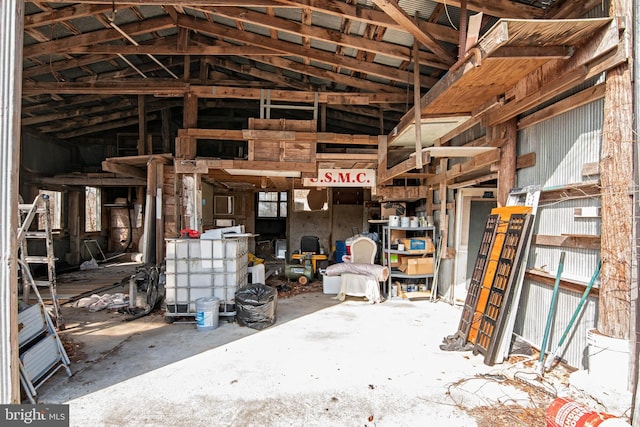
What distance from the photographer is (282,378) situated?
11.4 feet

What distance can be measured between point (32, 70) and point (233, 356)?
6417 mm

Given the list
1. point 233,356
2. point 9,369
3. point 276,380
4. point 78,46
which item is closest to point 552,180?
point 276,380

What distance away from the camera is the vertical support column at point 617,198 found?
2.81 m

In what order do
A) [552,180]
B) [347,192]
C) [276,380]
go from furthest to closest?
1. [347,192]
2. [552,180]
3. [276,380]

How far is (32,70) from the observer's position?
6.31 m

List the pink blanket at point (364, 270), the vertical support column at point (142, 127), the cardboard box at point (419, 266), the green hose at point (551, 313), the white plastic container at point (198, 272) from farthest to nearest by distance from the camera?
the vertical support column at point (142, 127), the cardboard box at point (419, 266), the pink blanket at point (364, 270), the white plastic container at point (198, 272), the green hose at point (551, 313)

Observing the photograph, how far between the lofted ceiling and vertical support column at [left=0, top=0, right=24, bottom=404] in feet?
8.36

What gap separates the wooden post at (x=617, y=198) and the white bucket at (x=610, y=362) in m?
0.09

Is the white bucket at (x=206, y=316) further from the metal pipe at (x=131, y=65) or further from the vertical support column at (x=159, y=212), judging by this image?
the metal pipe at (x=131, y=65)

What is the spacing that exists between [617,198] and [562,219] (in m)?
0.74

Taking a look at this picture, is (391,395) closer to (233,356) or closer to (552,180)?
(233,356)

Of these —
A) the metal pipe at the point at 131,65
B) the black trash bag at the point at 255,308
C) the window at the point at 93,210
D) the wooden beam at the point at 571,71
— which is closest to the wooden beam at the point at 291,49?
the metal pipe at the point at 131,65

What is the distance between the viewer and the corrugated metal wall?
3.23 metres

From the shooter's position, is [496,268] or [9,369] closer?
[9,369]
